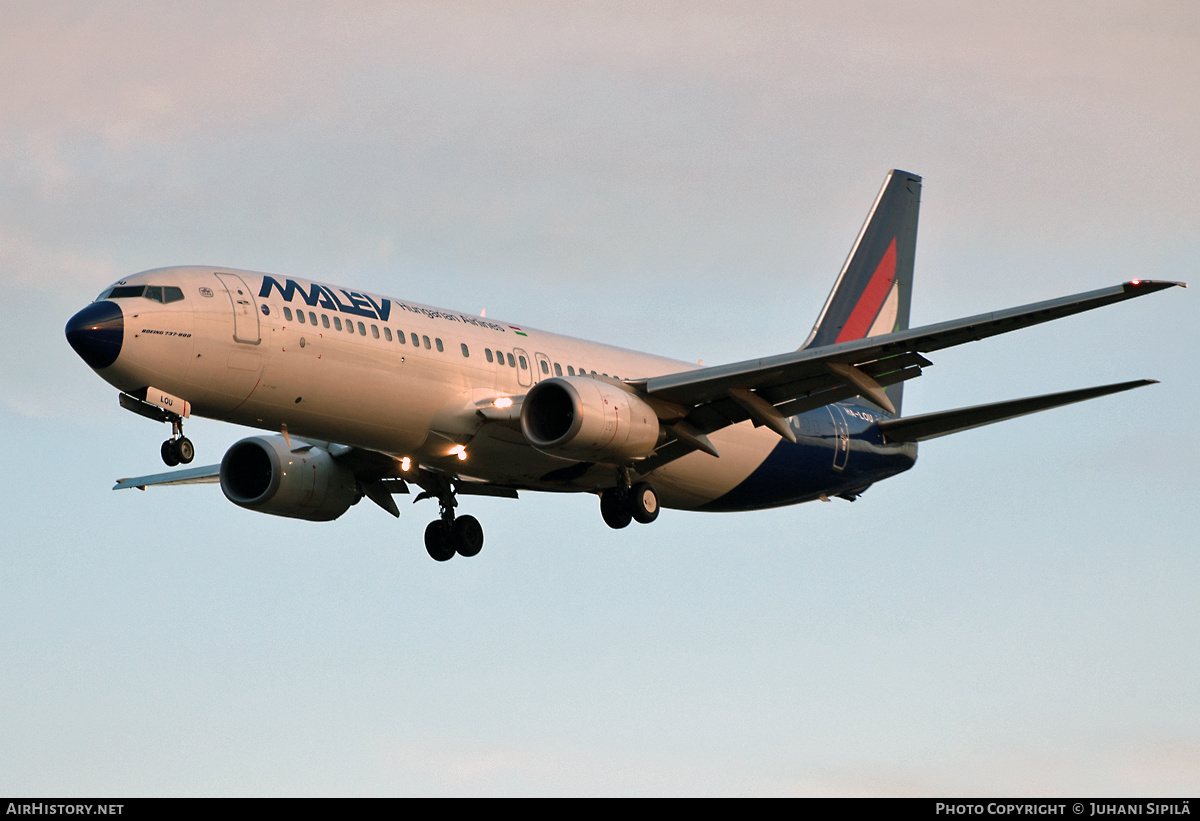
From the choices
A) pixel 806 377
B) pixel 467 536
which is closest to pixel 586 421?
pixel 806 377

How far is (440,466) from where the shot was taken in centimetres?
3434

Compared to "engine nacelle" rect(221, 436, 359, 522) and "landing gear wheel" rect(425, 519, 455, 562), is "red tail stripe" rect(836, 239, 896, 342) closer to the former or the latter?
"landing gear wheel" rect(425, 519, 455, 562)

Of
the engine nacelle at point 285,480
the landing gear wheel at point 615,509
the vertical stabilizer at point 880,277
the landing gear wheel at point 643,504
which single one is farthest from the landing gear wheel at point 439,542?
the vertical stabilizer at point 880,277

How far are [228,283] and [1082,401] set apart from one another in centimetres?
1777

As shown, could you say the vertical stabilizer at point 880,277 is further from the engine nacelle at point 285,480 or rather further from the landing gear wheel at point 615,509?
the engine nacelle at point 285,480

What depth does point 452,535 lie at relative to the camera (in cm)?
3791

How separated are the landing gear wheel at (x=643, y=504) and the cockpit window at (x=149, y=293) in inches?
432

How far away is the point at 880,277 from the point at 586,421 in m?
17.7

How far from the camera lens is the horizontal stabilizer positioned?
105 feet

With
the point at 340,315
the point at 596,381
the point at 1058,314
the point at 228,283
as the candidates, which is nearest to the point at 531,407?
the point at 596,381

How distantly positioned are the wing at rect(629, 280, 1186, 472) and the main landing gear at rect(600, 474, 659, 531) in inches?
35.6

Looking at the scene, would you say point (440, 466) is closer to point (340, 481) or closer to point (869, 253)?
point (340, 481)

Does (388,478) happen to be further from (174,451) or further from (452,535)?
(174,451)

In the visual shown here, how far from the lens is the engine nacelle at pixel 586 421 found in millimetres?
31766
